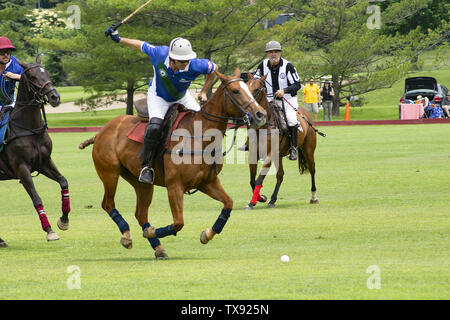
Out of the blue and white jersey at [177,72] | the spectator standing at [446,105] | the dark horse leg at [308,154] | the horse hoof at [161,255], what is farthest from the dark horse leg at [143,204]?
the spectator standing at [446,105]

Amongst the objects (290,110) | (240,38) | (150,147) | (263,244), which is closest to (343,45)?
(240,38)

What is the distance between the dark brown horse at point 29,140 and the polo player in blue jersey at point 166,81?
210 cm

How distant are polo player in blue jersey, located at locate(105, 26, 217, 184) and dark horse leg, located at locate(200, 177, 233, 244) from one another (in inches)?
29.5

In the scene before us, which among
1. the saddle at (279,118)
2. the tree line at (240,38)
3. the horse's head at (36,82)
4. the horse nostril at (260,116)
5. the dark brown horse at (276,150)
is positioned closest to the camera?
the horse nostril at (260,116)

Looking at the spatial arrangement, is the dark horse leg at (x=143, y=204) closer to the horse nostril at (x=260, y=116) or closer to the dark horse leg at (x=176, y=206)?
the dark horse leg at (x=176, y=206)

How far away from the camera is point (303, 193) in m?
17.7

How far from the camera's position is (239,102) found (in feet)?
33.1

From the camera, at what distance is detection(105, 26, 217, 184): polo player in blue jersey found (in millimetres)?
10281

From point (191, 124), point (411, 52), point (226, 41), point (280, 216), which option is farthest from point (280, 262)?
point (411, 52)

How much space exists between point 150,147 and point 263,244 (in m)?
1.99

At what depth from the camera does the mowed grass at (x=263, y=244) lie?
794cm

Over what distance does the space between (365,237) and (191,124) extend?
110 inches

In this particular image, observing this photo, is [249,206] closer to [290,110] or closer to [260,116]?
[290,110]

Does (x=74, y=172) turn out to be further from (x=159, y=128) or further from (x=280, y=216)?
(x=159, y=128)
